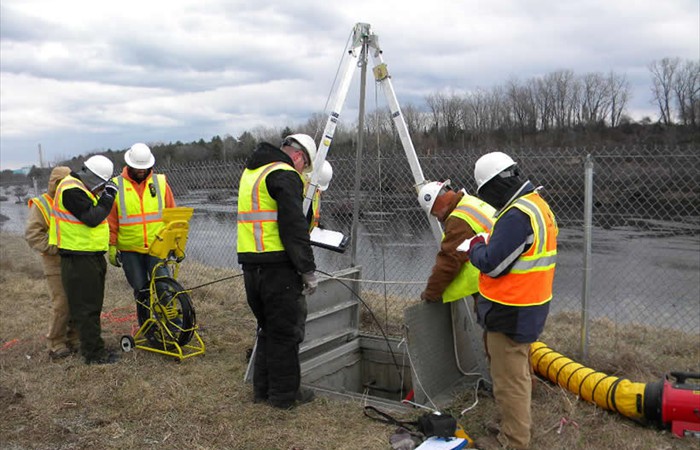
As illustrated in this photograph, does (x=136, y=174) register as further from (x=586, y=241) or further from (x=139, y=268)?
(x=586, y=241)

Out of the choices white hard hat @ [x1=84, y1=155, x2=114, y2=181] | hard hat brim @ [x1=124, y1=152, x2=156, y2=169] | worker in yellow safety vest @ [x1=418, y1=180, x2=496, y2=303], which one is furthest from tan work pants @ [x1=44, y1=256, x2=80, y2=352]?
worker in yellow safety vest @ [x1=418, y1=180, x2=496, y2=303]

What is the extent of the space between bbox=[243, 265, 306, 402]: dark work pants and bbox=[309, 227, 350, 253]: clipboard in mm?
701

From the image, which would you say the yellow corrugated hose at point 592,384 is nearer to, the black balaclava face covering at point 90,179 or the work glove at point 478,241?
the work glove at point 478,241

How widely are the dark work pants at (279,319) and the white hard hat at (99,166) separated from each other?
2039 millimetres

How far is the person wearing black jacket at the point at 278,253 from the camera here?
4.20 meters

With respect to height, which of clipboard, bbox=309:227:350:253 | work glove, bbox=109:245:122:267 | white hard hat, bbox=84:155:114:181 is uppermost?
white hard hat, bbox=84:155:114:181

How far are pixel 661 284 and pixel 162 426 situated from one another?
32.6ft

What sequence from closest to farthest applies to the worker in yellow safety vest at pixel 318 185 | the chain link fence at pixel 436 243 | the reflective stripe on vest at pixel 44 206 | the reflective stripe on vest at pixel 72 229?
the worker in yellow safety vest at pixel 318 185, the reflective stripe on vest at pixel 72 229, the reflective stripe on vest at pixel 44 206, the chain link fence at pixel 436 243

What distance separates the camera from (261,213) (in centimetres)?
428

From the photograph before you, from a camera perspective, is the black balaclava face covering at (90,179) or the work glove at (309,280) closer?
the work glove at (309,280)

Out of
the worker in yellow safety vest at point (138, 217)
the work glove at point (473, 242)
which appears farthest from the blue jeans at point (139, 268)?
the work glove at point (473, 242)

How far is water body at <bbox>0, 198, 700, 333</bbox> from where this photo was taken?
8.23m

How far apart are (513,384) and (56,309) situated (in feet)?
14.7

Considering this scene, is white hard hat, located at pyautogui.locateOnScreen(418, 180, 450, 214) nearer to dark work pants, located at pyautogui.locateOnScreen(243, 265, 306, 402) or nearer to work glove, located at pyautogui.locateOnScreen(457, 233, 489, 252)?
work glove, located at pyautogui.locateOnScreen(457, 233, 489, 252)
